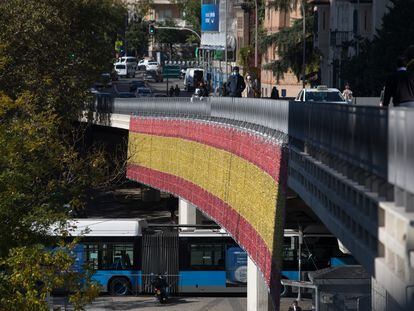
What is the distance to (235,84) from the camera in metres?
39.3

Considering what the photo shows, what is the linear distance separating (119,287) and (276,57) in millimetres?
55467

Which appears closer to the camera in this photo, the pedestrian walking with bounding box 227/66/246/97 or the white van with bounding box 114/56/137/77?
the pedestrian walking with bounding box 227/66/246/97

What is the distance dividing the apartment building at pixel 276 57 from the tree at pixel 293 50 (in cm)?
195

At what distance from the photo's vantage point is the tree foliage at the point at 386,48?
6281 centimetres

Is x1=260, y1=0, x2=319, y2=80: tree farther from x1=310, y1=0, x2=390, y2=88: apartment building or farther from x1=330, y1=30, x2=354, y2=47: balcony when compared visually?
x1=330, y1=30, x2=354, y2=47: balcony

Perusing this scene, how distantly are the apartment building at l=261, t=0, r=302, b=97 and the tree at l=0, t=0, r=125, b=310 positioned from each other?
1090 inches

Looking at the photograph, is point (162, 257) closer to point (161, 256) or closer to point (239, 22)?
point (161, 256)

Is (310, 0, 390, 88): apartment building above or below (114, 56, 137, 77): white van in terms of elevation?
above

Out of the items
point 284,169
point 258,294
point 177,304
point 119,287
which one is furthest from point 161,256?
point 284,169

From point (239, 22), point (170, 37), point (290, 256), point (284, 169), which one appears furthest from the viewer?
point (170, 37)

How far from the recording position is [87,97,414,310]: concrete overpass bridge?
38.9 ft

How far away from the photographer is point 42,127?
31.0 metres

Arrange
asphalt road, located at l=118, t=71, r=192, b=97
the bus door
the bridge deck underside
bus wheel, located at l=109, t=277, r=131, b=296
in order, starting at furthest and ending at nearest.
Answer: asphalt road, located at l=118, t=71, r=192, b=97
bus wheel, located at l=109, t=277, r=131, b=296
the bus door
the bridge deck underside

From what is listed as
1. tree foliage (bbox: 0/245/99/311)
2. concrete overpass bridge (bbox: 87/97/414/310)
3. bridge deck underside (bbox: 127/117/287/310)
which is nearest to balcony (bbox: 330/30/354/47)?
concrete overpass bridge (bbox: 87/97/414/310)
